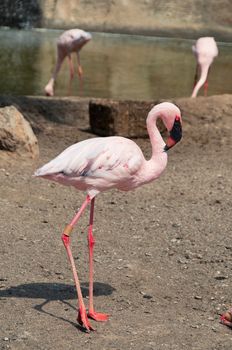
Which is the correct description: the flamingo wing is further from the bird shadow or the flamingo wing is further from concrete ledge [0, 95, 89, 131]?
concrete ledge [0, 95, 89, 131]

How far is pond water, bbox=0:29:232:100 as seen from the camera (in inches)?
490

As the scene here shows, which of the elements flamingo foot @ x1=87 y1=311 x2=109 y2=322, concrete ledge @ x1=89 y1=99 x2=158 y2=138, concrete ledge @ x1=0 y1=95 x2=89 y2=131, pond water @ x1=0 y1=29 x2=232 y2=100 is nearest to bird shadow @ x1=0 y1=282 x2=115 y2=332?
flamingo foot @ x1=87 y1=311 x2=109 y2=322

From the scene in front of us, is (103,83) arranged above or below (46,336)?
below

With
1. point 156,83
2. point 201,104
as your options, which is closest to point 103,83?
point 156,83

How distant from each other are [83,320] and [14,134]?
11.6 feet

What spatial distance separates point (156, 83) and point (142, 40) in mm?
8091

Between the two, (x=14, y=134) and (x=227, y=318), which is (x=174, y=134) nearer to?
(x=227, y=318)

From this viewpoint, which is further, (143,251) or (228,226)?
(228,226)

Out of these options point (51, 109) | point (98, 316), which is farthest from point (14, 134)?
point (98, 316)

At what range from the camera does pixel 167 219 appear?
5.90 metres

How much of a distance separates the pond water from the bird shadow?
7.16 meters

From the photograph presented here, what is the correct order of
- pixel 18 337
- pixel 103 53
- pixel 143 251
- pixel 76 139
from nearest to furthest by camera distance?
pixel 18 337, pixel 143 251, pixel 76 139, pixel 103 53

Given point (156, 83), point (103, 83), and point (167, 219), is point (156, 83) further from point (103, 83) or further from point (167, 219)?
point (167, 219)

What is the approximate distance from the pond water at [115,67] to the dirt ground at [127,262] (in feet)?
16.1
